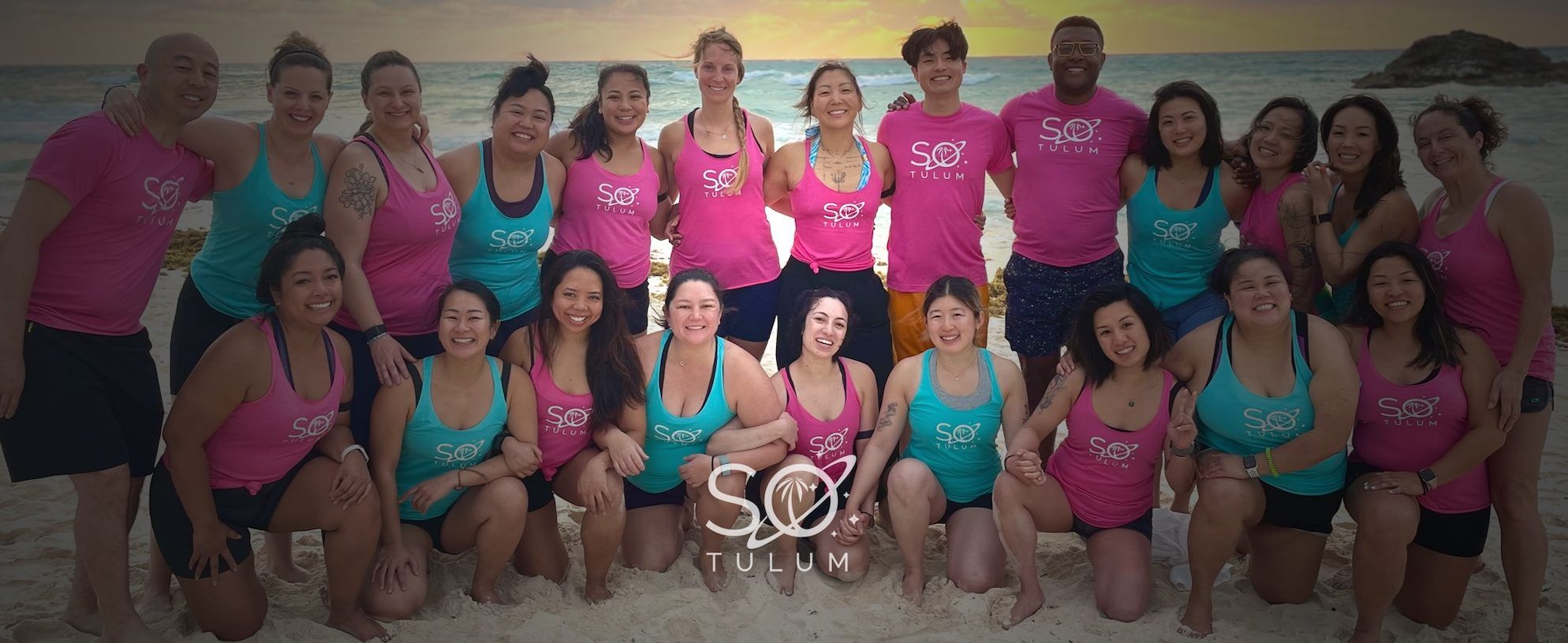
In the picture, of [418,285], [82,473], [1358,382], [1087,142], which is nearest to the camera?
[82,473]

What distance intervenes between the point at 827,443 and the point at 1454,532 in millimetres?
2304

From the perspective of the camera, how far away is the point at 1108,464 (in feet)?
11.4

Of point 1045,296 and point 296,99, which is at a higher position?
point 296,99

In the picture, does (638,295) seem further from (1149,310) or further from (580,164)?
(1149,310)

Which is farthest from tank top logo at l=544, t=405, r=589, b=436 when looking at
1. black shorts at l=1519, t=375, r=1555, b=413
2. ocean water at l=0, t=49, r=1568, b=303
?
ocean water at l=0, t=49, r=1568, b=303

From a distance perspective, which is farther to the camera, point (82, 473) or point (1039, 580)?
point (1039, 580)

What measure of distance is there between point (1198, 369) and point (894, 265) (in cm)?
142

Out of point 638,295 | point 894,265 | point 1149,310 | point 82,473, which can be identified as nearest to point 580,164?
point 638,295

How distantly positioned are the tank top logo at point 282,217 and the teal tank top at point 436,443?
70 centimetres

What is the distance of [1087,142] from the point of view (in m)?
4.10

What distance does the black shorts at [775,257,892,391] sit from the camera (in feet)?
13.9

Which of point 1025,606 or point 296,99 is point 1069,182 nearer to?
point 1025,606

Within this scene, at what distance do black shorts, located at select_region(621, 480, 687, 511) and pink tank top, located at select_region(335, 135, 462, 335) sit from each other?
104 centimetres

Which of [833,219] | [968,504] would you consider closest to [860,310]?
[833,219]
